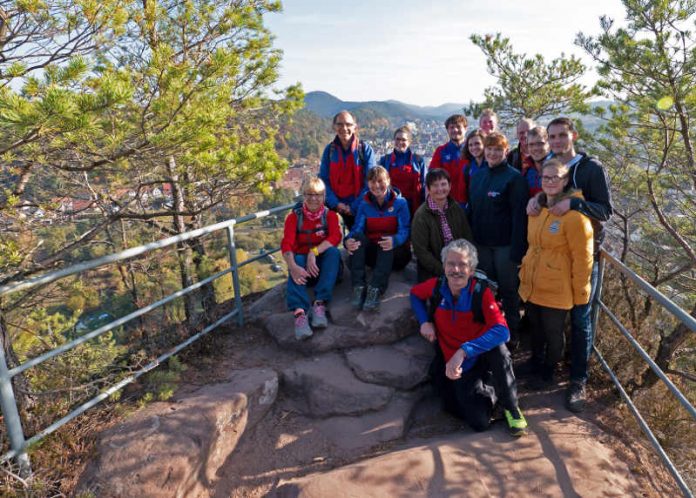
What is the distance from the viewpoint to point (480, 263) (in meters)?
3.92

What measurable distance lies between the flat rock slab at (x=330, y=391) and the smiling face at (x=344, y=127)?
94.8 inches

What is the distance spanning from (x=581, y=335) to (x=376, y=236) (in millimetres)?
2028

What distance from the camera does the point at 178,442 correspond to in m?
2.80

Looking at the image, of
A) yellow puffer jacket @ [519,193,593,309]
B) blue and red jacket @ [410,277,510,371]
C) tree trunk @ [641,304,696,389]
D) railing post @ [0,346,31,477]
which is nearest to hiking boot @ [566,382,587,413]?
yellow puffer jacket @ [519,193,593,309]

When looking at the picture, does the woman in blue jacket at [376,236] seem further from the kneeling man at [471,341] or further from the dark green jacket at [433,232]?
the kneeling man at [471,341]

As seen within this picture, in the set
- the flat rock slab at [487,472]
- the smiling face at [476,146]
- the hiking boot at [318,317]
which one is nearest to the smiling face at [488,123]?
the smiling face at [476,146]

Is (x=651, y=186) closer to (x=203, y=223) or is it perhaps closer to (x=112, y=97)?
(x=112, y=97)

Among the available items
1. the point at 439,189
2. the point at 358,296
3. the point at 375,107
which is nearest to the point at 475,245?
the point at 439,189

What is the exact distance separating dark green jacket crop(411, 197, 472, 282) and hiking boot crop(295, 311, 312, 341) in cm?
125

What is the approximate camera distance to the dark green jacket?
3.95 meters

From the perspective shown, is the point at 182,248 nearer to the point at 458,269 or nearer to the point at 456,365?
the point at 458,269

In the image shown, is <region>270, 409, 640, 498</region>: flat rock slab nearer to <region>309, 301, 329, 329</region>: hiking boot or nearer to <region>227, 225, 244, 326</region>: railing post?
<region>309, 301, 329, 329</region>: hiking boot

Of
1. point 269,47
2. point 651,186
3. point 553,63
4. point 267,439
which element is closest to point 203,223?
point 269,47

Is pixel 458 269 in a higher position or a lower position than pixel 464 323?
higher
